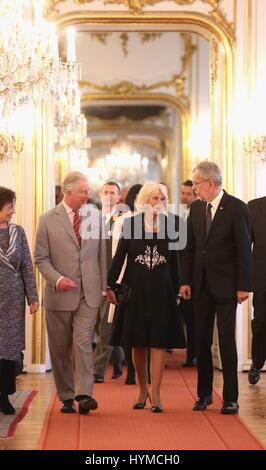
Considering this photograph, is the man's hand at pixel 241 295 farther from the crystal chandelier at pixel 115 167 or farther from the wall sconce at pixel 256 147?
the crystal chandelier at pixel 115 167

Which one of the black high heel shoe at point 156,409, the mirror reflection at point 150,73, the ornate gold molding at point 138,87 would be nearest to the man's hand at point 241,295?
the black high heel shoe at point 156,409

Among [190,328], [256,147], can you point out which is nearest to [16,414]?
[190,328]

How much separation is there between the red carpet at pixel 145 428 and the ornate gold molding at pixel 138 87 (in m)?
9.71

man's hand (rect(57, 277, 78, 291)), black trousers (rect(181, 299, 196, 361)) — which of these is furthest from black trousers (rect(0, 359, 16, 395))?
black trousers (rect(181, 299, 196, 361))

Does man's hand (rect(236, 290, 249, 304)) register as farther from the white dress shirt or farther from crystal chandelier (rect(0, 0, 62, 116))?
crystal chandelier (rect(0, 0, 62, 116))

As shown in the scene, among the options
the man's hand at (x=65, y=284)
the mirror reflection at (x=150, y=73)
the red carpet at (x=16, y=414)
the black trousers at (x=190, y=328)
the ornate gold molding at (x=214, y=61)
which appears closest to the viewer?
the red carpet at (x=16, y=414)

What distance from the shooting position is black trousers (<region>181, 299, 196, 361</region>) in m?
9.73

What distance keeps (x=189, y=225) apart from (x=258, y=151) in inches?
96.5

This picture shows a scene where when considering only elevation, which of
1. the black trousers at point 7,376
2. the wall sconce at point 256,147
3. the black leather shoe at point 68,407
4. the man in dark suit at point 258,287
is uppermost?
the wall sconce at point 256,147

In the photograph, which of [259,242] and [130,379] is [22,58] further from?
[130,379]

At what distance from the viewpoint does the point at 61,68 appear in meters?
7.98

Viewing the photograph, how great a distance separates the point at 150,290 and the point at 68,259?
2.16 feet

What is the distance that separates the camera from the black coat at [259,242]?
825 centimetres

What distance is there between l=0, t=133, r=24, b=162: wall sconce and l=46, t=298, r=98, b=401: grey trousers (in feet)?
9.28
